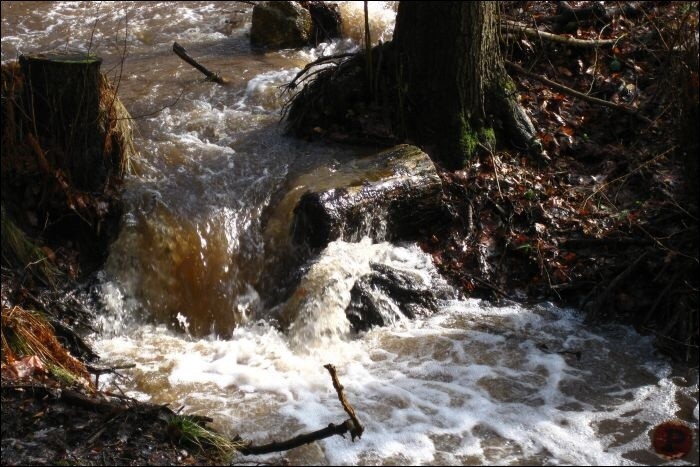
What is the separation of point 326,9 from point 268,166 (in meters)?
4.21

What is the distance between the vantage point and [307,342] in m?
5.59

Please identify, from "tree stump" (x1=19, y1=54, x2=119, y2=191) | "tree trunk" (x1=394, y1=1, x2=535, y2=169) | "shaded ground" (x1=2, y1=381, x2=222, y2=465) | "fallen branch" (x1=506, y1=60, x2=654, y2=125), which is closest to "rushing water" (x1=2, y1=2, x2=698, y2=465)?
"tree stump" (x1=19, y1=54, x2=119, y2=191)

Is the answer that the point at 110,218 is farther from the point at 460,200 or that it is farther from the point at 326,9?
the point at 326,9

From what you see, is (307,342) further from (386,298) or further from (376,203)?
(376,203)

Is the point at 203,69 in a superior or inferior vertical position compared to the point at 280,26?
inferior

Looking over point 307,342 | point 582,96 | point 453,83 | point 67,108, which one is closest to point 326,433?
point 307,342

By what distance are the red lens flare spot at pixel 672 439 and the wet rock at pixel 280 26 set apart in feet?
23.2

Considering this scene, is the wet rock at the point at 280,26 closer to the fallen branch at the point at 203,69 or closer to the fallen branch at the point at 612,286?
the fallen branch at the point at 203,69

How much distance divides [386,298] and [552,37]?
3.54m

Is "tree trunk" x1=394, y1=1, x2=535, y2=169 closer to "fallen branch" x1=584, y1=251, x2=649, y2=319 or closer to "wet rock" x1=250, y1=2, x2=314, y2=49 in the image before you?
"fallen branch" x1=584, y1=251, x2=649, y2=319

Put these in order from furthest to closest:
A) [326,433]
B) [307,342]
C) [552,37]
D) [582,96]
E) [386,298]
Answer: [552,37]
[582,96]
[386,298]
[307,342]
[326,433]

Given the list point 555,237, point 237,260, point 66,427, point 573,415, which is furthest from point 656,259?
point 66,427

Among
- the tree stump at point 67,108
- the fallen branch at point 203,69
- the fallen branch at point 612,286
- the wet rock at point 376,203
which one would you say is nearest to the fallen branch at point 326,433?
the wet rock at point 376,203

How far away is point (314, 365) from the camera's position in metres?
5.33
